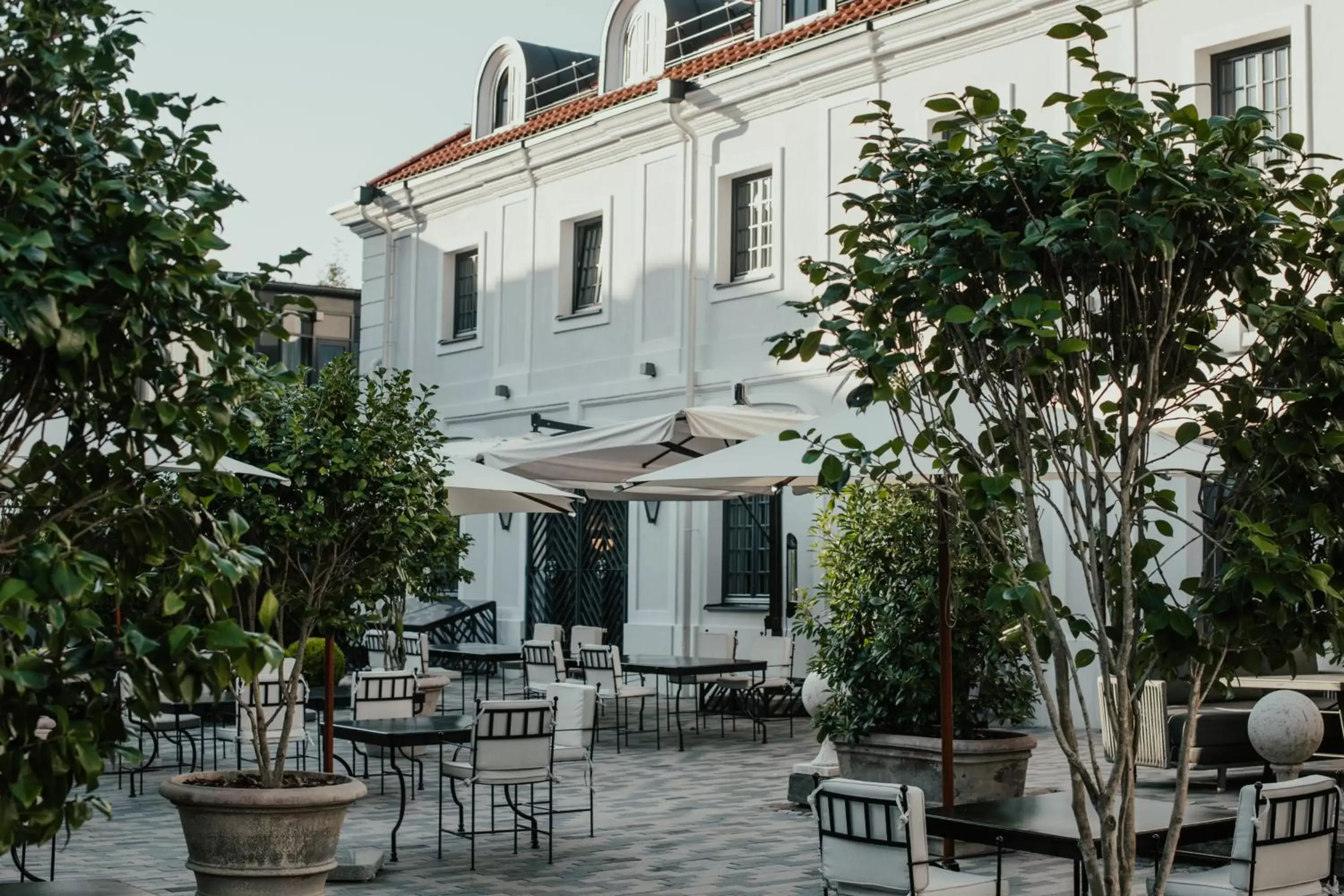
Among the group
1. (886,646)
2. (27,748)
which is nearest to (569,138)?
(886,646)

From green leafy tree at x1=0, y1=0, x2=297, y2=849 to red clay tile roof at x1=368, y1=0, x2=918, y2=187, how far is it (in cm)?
1480

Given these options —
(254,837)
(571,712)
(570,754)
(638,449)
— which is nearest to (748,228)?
(638,449)

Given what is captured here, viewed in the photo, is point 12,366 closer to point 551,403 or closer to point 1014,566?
point 1014,566

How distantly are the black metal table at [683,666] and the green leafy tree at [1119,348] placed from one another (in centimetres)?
943

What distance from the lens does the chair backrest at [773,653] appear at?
15523 mm

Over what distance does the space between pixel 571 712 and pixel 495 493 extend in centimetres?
301

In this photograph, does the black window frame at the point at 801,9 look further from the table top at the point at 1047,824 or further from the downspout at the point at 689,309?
the table top at the point at 1047,824

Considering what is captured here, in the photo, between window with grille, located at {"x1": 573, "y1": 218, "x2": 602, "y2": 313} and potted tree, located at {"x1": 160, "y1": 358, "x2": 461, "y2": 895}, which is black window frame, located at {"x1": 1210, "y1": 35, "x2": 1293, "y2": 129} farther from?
window with grille, located at {"x1": 573, "y1": 218, "x2": 602, "y2": 313}

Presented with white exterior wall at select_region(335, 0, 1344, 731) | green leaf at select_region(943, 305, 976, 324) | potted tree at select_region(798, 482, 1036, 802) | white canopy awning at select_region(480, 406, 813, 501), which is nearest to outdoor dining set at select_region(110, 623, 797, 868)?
white exterior wall at select_region(335, 0, 1344, 731)

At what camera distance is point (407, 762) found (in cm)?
1310

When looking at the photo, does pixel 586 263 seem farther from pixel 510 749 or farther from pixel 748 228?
pixel 510 749

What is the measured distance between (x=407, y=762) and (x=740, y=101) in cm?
953

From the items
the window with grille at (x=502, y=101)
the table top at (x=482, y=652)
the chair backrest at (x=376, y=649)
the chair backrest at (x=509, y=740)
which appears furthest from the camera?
the window with grille at (x=502, y=101)

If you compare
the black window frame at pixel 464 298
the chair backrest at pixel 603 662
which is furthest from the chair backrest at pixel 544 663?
the black window frame at pixel 464 298
